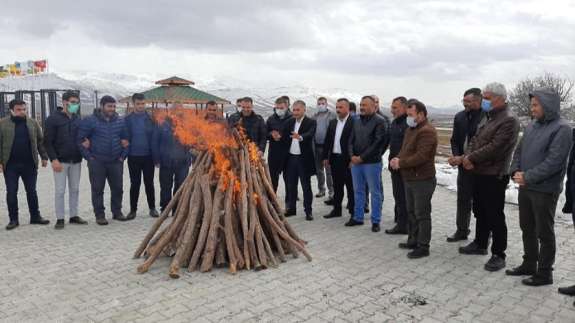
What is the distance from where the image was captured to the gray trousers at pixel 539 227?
173 inches

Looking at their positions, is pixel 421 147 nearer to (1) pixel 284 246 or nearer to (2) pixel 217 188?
(1) pixel 284 246

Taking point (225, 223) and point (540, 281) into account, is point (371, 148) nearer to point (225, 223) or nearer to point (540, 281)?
point (225, 223)

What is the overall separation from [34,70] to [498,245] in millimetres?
51493

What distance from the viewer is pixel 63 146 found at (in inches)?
279

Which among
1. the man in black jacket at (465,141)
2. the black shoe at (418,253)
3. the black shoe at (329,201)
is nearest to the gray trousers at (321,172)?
the black shoe at (329,201)

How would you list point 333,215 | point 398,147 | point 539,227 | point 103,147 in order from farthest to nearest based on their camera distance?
point 333,215 → point 103,147 → point 398,147 → point 539,227

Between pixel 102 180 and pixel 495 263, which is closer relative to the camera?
pixel 495 263

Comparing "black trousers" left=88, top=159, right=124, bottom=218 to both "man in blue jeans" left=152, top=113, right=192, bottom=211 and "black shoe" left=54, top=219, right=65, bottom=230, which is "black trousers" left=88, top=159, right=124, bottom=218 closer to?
"black shoe" left=54, top=219, right=65, bottom=230

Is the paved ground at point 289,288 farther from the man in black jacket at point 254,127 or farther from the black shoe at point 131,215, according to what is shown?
the man in black jacket at point 254,127

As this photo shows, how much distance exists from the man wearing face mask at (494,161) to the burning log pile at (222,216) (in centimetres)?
225

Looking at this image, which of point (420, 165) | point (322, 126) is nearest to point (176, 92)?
point (322, 126)

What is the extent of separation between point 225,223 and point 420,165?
2544mm

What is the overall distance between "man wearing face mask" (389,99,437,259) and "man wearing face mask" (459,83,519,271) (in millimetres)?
465

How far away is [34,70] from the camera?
46031mm
